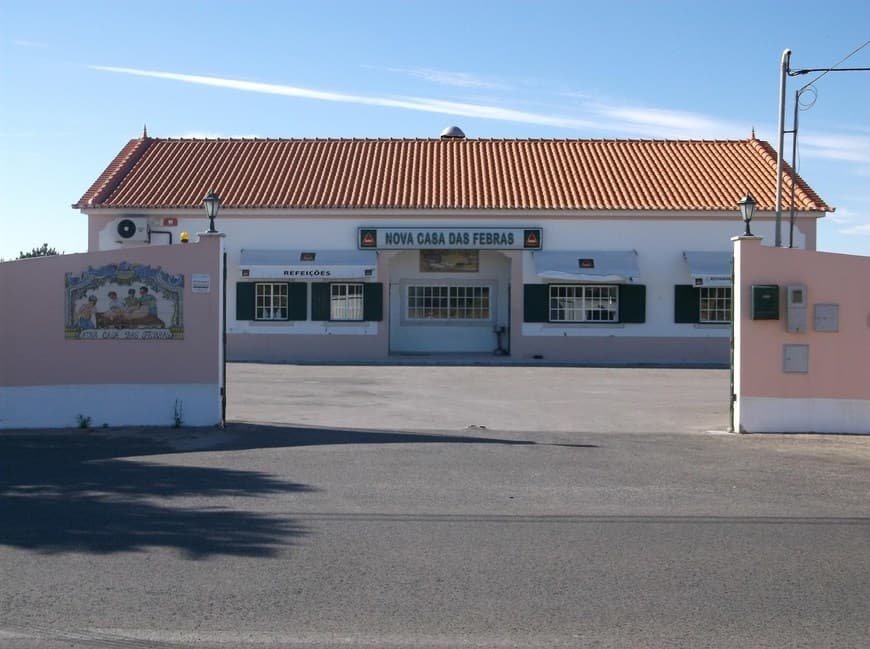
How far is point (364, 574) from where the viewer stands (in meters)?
6.68

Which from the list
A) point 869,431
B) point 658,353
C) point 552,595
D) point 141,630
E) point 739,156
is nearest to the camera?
point 141,630

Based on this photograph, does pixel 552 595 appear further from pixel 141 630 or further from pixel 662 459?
pixel 662 459

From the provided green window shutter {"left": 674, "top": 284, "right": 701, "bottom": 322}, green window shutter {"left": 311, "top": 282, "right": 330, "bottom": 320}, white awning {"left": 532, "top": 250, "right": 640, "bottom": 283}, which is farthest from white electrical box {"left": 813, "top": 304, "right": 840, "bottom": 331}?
green window shutter {"left": 311, "top": 282, "right": 330, "bottom": 320}

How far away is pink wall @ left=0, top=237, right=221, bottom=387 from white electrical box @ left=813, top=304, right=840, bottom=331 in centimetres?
831

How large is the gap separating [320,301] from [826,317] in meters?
17.7

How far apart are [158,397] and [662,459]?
22.9ft

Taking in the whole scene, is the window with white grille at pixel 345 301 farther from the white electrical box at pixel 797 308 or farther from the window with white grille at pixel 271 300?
the white electrical box at pixel 797 308

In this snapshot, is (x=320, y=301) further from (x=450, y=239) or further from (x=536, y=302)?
(x=536, y=302)

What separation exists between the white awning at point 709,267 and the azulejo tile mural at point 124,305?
58.1 ft

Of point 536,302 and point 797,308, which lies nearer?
point 797,308

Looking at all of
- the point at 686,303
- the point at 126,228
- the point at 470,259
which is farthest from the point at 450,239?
the point at 126,228

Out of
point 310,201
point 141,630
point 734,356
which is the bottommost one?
point 141,630

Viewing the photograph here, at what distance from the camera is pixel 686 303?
29.0 m

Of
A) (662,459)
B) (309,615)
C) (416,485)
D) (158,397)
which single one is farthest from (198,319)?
(309,615)
